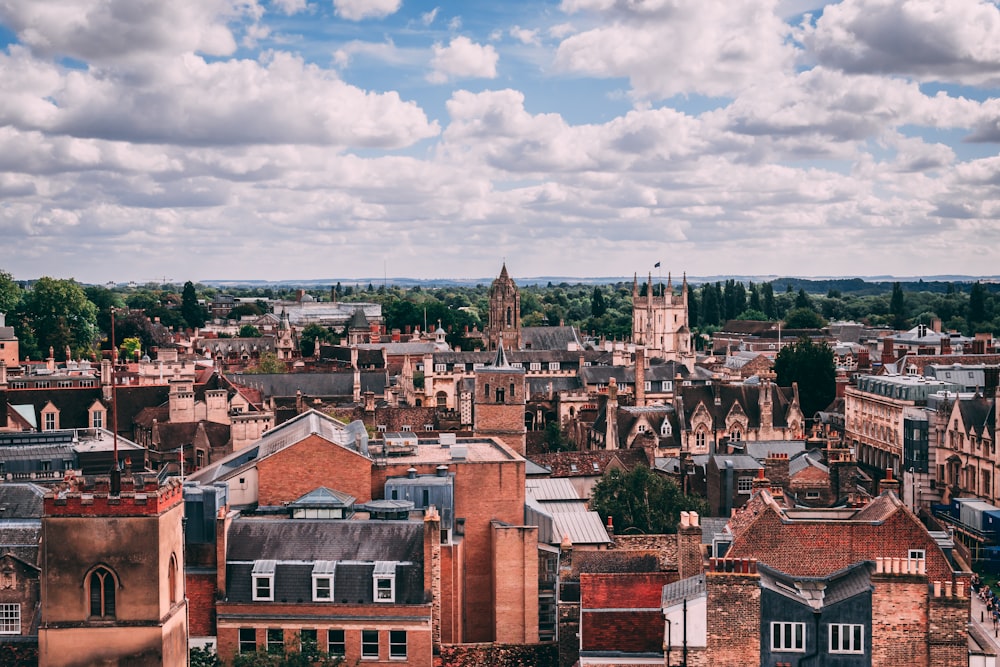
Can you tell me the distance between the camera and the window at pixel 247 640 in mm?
38906


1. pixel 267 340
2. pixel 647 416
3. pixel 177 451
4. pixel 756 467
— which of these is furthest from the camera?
pixel 267 340

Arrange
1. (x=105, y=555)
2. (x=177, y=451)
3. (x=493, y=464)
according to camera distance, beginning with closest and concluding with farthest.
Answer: (x=105, y=555)
(x=493, y=464)
(x=177, y=451)

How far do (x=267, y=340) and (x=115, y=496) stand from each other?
168755mm

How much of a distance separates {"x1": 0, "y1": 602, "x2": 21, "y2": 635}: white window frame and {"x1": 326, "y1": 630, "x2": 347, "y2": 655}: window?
930 centimetres

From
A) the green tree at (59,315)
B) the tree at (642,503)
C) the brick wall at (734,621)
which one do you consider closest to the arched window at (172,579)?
the brick wall at (734,621)

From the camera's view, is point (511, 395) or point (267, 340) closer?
point (511, 395)

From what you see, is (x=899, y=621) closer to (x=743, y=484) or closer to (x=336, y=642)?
(x=336, y=642)

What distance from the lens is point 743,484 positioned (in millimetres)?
65688

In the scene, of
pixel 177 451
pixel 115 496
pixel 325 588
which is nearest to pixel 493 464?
pixel 325 588

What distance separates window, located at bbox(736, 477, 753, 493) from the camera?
6538cm

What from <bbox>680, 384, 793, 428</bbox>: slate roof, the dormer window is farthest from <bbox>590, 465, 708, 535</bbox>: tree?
<bbox>680, 384, 793, 428</bbox>: slate roof

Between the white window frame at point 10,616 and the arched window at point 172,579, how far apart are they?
32.1 feet

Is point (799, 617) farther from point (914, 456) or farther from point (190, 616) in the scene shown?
point (914, 456)

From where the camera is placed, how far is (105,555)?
2823cm
